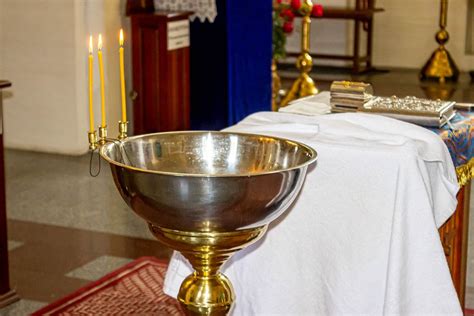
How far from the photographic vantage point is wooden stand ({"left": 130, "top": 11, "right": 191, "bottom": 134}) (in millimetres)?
6848

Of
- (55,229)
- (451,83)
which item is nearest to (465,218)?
(55,229)

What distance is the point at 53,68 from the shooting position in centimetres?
688

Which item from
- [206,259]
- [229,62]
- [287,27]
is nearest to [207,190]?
[206,259]

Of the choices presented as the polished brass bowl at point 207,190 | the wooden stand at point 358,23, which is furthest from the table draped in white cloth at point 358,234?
the wooden stand at point 358,23

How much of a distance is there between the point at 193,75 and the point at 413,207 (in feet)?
15.4

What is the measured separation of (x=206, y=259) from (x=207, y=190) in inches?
9.2

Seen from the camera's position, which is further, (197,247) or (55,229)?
(55,229)

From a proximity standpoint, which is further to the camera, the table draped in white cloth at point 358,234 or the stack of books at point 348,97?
the stack of books at point 348,97

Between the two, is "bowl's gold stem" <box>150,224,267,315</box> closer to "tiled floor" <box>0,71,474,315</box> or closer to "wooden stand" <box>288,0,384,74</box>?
"tiled floor" <box>0,71,474,315</box>

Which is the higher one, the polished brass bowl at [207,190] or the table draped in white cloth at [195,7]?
the table draped in white cloth at [195,7]

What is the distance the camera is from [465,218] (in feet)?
11.0

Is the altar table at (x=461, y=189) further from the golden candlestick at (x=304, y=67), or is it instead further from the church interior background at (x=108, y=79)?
the golden candlestick at (x=304, y=67)

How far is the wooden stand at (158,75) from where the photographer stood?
6848 mm

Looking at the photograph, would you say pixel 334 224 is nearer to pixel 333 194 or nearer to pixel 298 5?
pixel 333 194
